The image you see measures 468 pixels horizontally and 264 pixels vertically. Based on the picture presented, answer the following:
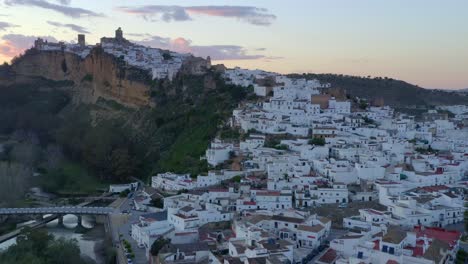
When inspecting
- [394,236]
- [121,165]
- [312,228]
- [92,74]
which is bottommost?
[121,165]

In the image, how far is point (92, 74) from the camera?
59719 mm

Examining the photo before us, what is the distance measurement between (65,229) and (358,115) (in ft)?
66.3

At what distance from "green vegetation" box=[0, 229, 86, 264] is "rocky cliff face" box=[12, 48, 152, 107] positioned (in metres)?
30.2

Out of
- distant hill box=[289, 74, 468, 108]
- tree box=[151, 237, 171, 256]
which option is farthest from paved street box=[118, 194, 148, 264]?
distant hill box=[289, 74, 468, 108]

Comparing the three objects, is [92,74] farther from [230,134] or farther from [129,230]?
[129,230]

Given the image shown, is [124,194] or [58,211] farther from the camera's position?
[124,194]

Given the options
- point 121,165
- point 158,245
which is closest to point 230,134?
point 121,165

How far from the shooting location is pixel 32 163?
38750mm

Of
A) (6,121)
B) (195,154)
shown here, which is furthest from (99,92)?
(195,154)

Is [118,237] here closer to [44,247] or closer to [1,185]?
[44,247]

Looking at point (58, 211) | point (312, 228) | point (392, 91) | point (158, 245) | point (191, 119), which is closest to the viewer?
point (312, 228)

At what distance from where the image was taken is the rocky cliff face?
51.8 m

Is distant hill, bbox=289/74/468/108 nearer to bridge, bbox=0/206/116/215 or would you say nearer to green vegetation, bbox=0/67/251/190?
green vegetation, bbox=0/67/251/190

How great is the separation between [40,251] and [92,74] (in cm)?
4385
